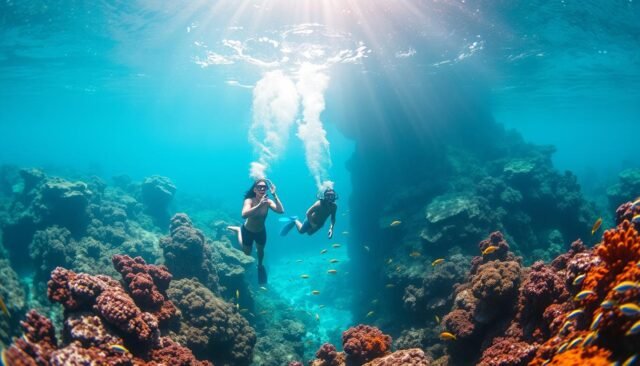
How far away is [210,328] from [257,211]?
3.44m

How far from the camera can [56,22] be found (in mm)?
19938

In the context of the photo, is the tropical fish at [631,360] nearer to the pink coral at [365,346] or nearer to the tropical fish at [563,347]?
the tropical fish at [563,347]

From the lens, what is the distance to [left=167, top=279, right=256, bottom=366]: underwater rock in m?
9.01

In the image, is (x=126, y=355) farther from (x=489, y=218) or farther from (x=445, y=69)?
(x=445, y=69)

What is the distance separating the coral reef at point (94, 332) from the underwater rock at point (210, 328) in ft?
6.68

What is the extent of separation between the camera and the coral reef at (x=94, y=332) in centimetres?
482

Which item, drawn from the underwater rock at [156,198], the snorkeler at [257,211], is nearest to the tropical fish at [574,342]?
the snorkeler at [257,211]

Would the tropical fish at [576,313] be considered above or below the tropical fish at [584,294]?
below

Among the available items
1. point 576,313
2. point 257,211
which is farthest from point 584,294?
point 257,211

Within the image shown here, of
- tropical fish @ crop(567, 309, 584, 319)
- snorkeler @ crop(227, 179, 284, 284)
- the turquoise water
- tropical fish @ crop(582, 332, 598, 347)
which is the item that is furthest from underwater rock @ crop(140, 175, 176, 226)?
tropical fish @ crop(582, 332, 598, 347)

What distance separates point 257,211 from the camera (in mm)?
10383

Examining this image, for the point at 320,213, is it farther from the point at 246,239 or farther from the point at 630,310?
the point at 630,310

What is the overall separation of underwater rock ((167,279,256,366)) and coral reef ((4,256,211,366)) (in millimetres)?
2035

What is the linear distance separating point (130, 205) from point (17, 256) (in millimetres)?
7933
